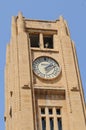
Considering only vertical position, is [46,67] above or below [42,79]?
above

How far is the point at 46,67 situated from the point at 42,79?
1.47m

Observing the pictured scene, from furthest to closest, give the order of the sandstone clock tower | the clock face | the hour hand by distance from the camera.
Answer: the hour hand → the clock face → the sandstone clock tower

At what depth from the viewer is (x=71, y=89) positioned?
101 feet

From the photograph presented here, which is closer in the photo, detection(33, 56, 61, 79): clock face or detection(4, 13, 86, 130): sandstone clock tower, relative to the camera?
detection(4, 13, 86, 130): sandstone clock tower

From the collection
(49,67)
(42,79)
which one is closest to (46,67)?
(49,67)

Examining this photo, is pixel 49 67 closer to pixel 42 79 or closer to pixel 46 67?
pixel 46 67

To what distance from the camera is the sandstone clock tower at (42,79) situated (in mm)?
29234

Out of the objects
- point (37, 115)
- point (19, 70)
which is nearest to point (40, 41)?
point (19, 70)

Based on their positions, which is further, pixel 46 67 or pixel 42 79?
pixel 46 67

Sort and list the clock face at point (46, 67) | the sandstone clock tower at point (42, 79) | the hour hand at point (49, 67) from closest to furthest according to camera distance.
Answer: the sandstone clock tower at point (42, 79)
the clock face at point (46, 67)
the hour hand at point (49, 67)

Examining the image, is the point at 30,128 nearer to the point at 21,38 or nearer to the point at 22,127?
the point at 22,127

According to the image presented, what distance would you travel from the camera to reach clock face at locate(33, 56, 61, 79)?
105 ft

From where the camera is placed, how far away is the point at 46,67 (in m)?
32.8

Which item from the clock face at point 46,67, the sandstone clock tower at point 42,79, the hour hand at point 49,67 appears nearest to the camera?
the sandstone clock tower at point 42,79
